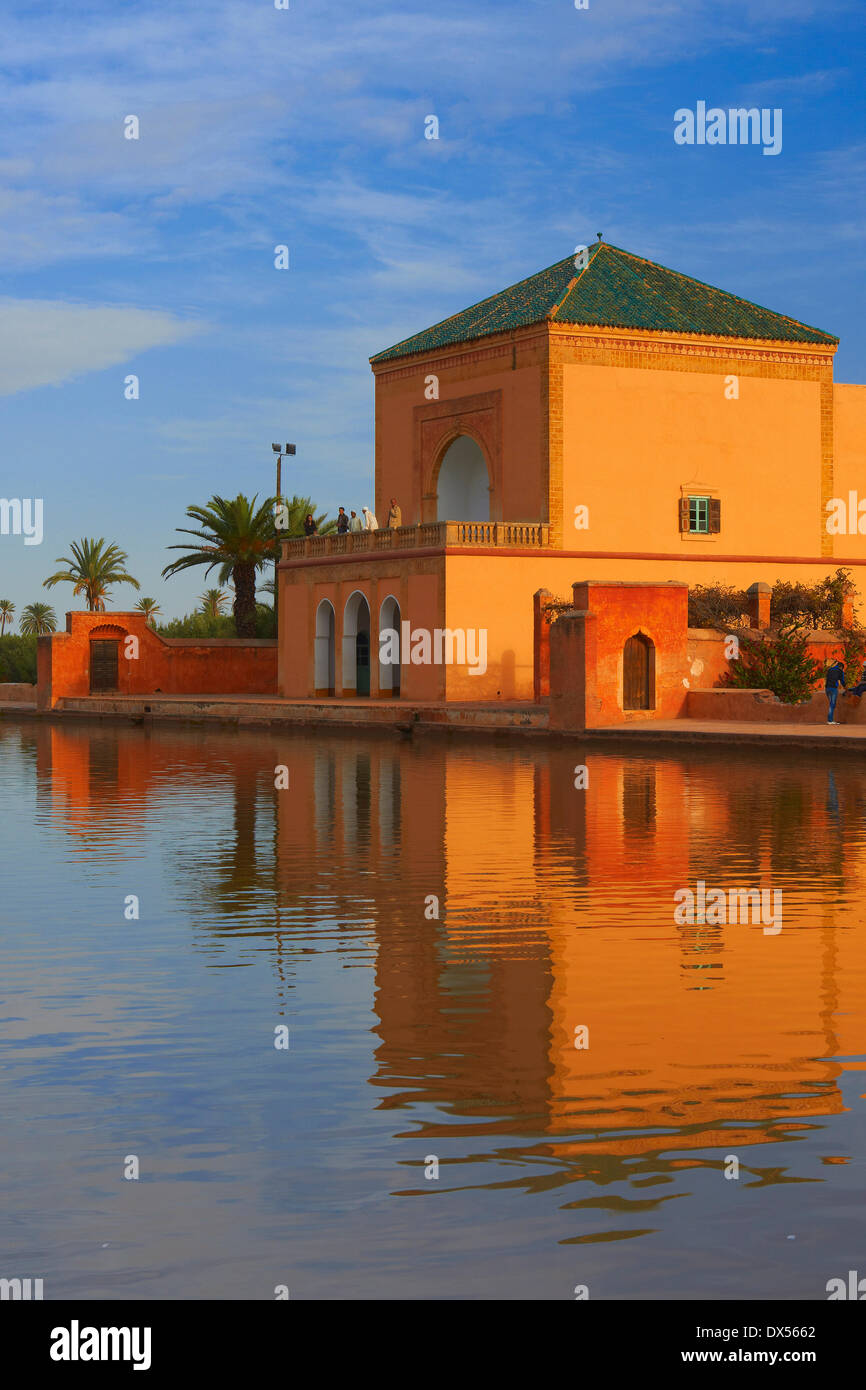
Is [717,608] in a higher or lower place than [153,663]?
higher

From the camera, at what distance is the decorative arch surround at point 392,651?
41.5 meters

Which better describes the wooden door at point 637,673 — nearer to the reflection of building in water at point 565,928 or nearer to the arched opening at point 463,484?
the reflection of building in water at point 565,928

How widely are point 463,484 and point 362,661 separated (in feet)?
18.4

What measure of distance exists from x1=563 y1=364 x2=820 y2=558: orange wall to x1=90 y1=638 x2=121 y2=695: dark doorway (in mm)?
16619

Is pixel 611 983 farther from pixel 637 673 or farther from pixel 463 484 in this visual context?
pixel 463 484

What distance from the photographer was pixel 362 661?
146ft

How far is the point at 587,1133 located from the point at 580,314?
120 ft

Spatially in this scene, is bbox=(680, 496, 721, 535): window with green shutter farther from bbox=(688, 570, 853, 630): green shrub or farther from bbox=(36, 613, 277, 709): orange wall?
bbox=(36, 613, 277, 709): orange wall

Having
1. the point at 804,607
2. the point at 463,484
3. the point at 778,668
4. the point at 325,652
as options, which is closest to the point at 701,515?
the point at 804,607

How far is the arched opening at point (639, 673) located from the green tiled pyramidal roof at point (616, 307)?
10.6 metres

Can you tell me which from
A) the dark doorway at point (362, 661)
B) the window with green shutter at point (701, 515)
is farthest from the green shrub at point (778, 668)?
the dark doorway at point (362, 661)

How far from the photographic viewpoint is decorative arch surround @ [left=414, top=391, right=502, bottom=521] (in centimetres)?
4228

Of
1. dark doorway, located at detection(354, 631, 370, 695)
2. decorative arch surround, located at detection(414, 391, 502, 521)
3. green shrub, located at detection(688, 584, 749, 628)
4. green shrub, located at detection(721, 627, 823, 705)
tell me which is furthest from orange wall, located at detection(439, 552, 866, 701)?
green shrub, located at detection(721, 627, 823, 705)
